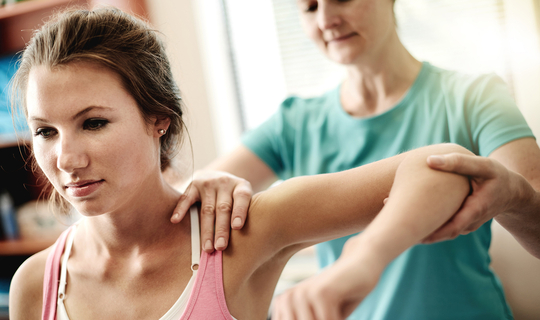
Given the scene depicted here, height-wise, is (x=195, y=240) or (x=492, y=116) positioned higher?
(x=492, y=116)

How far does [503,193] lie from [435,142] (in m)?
0.36

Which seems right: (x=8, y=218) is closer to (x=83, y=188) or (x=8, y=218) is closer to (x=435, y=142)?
(x=83, y=188)

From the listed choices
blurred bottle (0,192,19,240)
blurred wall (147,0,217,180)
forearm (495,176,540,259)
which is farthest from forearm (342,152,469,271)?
blurred bottle (0,192,19,240)

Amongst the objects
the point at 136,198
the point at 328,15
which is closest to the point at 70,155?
the point at 136,198

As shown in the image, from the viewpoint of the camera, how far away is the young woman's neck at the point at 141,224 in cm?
89

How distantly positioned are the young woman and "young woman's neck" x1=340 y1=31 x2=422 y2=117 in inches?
16.3

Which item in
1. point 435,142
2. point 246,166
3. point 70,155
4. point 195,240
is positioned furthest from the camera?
point 246,166

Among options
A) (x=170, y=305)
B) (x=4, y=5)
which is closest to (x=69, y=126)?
(x=170, y=305)

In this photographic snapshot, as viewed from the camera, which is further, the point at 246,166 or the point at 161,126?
the point at 246,166

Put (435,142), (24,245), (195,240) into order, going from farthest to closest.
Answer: (24,245)
(435,142)
(195,240)

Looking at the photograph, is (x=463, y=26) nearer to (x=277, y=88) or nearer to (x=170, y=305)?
(x=277, y=88)

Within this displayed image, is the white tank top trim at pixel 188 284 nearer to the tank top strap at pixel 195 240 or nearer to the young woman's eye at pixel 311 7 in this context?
the tank top strap at pixel 195 240

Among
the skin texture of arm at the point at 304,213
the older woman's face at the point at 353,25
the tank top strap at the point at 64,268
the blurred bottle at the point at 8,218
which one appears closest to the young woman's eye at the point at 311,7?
the older woman's face at the point at 353,25

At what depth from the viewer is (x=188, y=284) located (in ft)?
2.67
